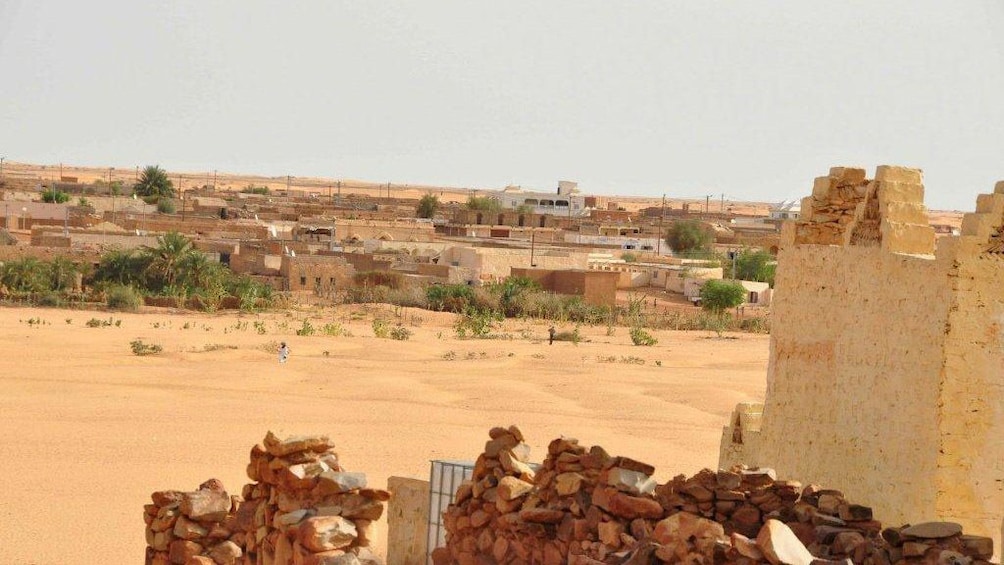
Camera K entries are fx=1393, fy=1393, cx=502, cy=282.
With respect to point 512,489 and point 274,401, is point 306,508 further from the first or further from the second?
point 274,401

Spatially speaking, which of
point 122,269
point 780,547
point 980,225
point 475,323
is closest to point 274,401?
point 475,323

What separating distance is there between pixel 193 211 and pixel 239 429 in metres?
52.3

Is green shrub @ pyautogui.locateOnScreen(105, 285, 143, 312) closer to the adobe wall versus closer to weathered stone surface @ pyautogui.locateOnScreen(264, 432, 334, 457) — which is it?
the adobe wall

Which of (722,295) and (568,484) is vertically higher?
(568,484)

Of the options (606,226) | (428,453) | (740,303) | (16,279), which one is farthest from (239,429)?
(606,226)

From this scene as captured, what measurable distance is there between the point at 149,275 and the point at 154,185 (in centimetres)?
4686

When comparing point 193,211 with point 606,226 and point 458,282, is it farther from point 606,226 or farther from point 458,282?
point 458,282

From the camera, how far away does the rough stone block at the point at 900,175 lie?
888 cm

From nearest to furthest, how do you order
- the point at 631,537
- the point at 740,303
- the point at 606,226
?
the point at 631,537 → the point at 740,303 → the point at 606,226

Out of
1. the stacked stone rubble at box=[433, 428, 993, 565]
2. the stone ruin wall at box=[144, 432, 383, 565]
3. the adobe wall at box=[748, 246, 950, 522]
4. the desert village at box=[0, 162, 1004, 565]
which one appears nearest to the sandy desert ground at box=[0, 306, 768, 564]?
the stone ruin wall at box=[144, 432, 383, 565]

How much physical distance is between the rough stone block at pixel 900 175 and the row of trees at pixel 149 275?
30139mm

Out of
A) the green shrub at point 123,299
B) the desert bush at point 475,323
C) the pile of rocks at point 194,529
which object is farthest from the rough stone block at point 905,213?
the green shrub at point 123,299

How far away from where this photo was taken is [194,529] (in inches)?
335

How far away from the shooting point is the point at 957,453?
7398 mm
